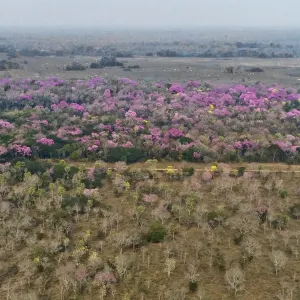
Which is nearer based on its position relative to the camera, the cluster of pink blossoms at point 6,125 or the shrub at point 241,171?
the shrub at point 241,171

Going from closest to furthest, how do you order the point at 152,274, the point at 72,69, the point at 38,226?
1. the point at 152,274
2. the point at 38,226
3. the point at 72,69

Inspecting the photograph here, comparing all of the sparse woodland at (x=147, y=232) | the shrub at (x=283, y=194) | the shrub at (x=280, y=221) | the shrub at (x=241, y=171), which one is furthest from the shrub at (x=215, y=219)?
the shrub at (x=241, y=171)

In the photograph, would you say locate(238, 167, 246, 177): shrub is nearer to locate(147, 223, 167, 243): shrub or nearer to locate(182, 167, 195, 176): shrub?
locate(182, 167, 195, 176): shrub

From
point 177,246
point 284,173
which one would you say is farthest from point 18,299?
point 284,173

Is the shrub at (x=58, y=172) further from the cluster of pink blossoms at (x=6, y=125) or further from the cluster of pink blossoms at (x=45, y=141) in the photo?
the cluster of pink blossoms at (x=6, y=125)

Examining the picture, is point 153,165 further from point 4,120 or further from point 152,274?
point 4,120

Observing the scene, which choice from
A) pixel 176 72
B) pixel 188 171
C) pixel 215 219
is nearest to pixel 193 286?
pixel 215 219

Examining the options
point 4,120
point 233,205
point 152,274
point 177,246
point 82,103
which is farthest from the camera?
point 82,103

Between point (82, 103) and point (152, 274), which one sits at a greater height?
point (82, 103)
